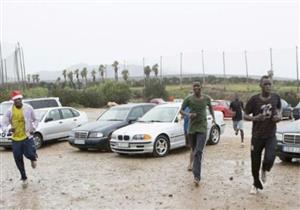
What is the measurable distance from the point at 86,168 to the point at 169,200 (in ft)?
13.5

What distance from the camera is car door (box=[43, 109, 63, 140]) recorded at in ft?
54.1

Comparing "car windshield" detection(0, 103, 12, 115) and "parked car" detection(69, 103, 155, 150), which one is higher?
"car windshield" detection(0, 103, 12, 115)

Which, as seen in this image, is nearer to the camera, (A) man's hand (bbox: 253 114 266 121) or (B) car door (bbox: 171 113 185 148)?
(A) man's hand (bbox: 253 114 266 121)

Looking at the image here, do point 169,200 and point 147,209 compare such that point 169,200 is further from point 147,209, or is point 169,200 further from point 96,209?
point 96,209

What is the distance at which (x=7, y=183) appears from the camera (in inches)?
379

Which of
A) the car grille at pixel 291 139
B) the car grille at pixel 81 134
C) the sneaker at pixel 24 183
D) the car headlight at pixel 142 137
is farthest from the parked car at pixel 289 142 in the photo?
the car grille at pixel 81 134

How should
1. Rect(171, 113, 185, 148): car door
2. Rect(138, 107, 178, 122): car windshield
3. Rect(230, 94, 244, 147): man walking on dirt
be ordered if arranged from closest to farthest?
Rect(171, 113, 185, 148): car door
Rect(138, 107, 178, 122): car windshield
Rect(230, 94, 244, 147): man walking on dirt

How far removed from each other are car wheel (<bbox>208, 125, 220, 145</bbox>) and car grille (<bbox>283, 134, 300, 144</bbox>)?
4.37m

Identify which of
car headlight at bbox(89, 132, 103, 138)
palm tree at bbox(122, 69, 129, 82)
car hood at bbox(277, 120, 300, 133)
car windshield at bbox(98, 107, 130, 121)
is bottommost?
car headlight at bbox(89, 132, 103, 138)

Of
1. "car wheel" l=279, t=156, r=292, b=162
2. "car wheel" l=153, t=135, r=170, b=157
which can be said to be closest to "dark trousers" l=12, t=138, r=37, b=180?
"car wheel" l=153, t=135, r=170, b=157

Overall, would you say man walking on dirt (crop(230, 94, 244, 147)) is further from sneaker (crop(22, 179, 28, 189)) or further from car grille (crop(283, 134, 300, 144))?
sneaker (crop(22, 179, 28, 189))

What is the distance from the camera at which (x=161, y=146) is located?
12719 mm

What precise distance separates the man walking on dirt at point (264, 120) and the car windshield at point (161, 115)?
5841mm

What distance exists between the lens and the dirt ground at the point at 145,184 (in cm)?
749
